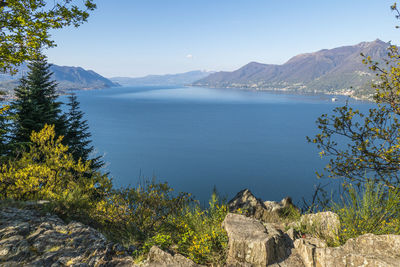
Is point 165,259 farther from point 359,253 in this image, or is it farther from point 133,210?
point 359,253

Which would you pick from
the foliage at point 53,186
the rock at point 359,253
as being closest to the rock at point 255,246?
the rock at point 359,253

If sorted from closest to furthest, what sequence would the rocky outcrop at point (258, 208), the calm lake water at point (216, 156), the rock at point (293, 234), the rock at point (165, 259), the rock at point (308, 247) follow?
the rock at point (308, 247) < the rock at point (165, 259) < the rock at point (293, 234) < the rocky outcrop at point (258, 208) < the calm lake water at point (216, 156)

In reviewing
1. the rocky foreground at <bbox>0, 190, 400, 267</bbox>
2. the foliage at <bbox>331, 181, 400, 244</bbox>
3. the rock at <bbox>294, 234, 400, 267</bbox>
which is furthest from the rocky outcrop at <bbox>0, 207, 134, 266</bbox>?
the foliage at <bbox>331, 181, 400, 244</bbox>

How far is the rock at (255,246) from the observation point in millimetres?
4562

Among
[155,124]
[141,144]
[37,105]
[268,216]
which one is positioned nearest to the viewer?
[268,216]

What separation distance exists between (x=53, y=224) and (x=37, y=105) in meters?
18.6

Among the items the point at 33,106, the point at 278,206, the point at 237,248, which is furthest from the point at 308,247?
the point at 33,106

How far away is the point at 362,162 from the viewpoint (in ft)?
22.5

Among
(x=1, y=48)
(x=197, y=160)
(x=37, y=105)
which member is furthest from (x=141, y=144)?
(x=1, y=48)

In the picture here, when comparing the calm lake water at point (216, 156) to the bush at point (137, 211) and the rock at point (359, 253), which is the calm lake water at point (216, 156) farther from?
the rock at point (359, 253)

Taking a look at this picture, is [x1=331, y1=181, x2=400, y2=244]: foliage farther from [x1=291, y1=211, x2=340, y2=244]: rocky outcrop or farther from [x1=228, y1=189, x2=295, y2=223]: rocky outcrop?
[x1=228, y1=189, x2=295, y2=223]: rocky outcrop

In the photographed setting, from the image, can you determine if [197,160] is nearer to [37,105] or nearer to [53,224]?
[37,105]

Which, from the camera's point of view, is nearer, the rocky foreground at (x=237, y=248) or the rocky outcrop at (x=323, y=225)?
the rocky foreground at (x=237, y=248)

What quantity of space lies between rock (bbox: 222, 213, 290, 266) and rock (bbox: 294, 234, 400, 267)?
0.51 m
